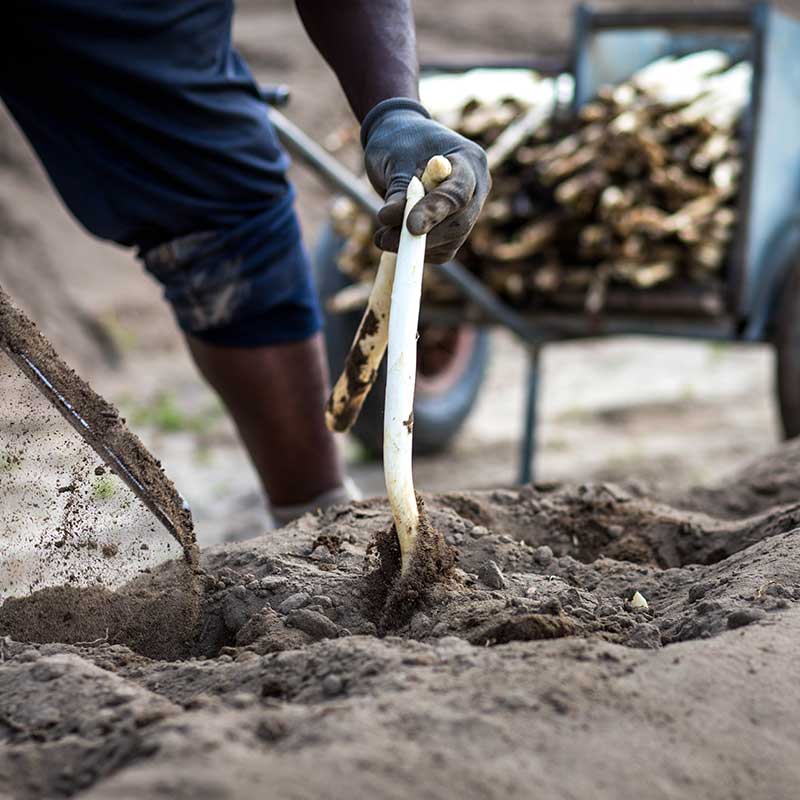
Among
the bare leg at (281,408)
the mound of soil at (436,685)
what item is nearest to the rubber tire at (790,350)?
the bare leg at (281,408)

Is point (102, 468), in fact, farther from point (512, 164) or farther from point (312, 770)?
point (512, 164)

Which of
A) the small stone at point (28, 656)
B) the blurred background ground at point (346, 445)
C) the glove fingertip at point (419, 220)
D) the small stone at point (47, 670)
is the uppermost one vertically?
the glove fingertip at point (419, 220)

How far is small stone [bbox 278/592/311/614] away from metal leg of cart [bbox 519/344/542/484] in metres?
2.26

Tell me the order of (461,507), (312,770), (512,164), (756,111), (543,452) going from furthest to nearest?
(543,452)
(512,164)
(756,111)
(461,507)
(312,770)

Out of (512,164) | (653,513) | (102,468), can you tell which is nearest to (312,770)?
(102,468)

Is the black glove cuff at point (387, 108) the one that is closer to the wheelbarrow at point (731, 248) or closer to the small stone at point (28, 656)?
the small stone at point (28, 656)

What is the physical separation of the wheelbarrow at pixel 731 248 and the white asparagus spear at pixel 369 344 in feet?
4.48

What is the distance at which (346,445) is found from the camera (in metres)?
4.93

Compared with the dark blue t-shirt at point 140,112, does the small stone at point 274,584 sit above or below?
below

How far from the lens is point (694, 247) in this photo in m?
3.48

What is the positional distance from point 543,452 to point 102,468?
3.14 metres

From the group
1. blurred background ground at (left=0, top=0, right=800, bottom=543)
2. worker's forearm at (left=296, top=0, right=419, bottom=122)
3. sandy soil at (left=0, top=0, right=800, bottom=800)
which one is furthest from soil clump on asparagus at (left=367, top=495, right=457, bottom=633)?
blurred background ground at (left=0, top=0, right=800, bottom=543)

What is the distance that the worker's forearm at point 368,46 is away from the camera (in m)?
1.91

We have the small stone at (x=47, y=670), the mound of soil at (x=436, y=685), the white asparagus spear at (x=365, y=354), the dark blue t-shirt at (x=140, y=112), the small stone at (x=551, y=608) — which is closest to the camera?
the mound of soil at (x=436, y=685)
